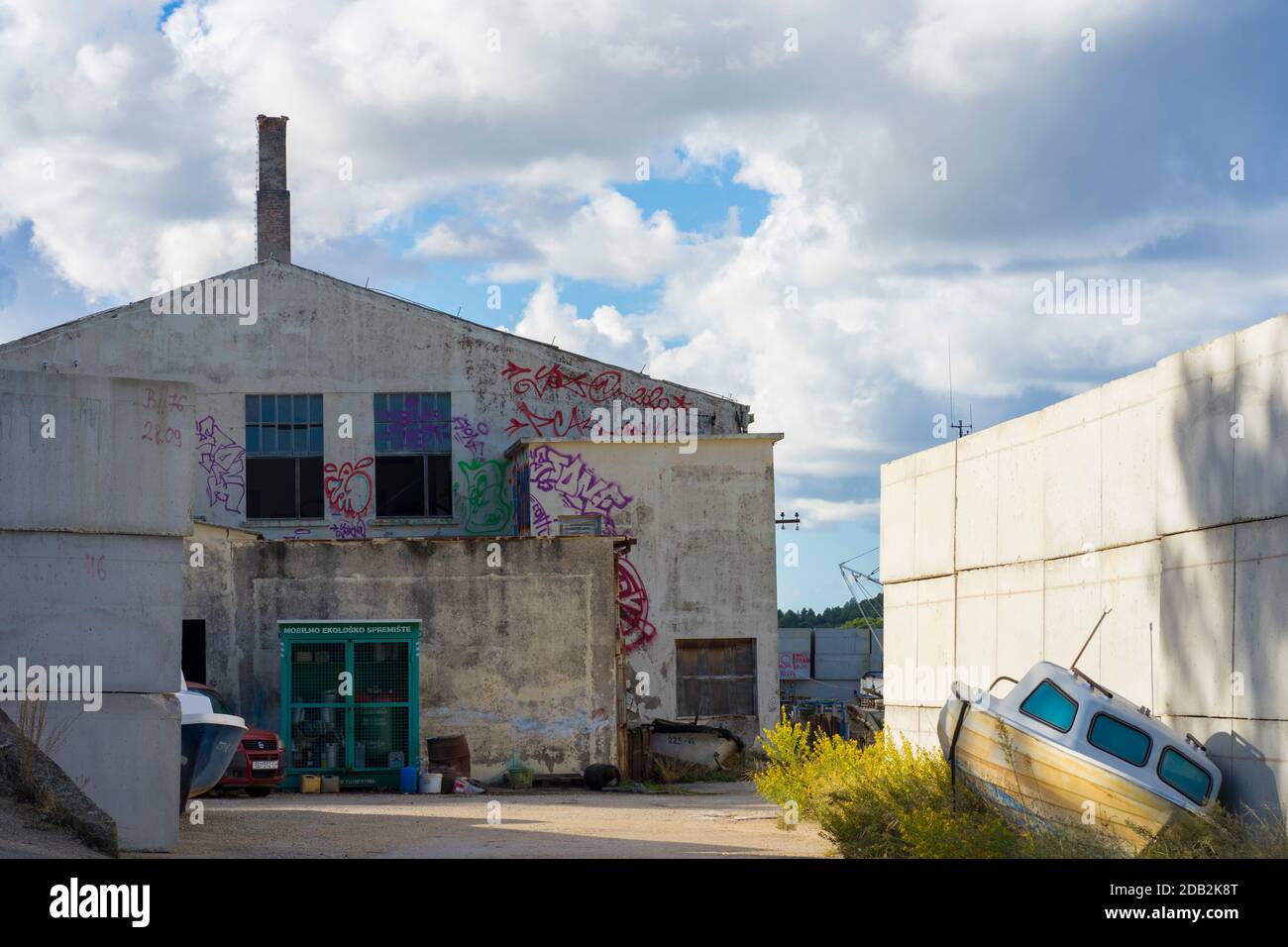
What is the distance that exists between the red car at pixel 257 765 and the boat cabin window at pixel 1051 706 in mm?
13191

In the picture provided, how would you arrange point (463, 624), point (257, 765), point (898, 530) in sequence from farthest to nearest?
point (463, 624), point (257, 765), point (898, 530)

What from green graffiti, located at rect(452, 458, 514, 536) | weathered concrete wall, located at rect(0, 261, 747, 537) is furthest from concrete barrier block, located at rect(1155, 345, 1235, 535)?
green graffiti, located at rect(452, 458, 514, 536)

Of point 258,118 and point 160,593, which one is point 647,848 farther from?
point 258,118

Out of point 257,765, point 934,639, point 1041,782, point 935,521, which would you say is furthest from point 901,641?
point 257,765

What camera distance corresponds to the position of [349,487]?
3381 cm

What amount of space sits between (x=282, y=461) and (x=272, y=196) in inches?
297

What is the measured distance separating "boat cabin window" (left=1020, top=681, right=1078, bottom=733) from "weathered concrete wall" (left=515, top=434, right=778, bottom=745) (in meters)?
18.1

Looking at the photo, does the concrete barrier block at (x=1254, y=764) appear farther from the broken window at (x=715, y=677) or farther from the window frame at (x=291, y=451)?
the window frame at (x=291, y=451)

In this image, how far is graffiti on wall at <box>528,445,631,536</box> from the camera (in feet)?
106

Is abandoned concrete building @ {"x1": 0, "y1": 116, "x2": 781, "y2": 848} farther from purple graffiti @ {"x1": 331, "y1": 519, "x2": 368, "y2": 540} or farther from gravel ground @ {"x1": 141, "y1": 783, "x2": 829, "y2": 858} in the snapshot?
gravel ground @ {"x1": 141, "y1": 783, "x2": 829, "y2": 858}

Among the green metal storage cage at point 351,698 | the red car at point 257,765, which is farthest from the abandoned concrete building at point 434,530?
the red car at point 257,765

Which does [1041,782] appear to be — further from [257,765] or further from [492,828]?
[257,765]
